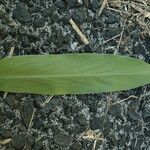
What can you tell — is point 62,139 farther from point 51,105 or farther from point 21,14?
point 21,14

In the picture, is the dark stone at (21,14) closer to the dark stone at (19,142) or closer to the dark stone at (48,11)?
the dark stone at (48,11)

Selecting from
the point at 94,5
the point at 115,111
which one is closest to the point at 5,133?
the point at 115,111

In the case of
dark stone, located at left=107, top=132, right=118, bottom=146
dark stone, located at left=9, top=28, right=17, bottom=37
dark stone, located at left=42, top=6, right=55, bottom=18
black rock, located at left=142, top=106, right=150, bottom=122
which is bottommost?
dark stone, located at left=107, top=132, right=118, bottom=146

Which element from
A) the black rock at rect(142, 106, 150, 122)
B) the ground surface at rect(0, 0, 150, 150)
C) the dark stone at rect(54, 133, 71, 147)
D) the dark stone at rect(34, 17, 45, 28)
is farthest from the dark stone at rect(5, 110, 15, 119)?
the black rock at rect(142, 106, 150, 122)

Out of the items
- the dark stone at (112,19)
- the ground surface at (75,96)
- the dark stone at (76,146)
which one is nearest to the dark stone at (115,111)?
the ground surface at (75,96)

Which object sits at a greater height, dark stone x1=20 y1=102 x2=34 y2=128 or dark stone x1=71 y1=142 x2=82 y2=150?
dark stone x1=20 y1=102 x2=34 y2=128

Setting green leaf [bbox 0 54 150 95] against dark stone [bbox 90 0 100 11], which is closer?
green leaf [bbox 0 54 150 95]

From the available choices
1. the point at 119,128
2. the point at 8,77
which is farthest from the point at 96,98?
the point at 8,77

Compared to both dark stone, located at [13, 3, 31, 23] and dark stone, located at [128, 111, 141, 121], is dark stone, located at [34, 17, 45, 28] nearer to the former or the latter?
dark stone, located at [13, 3, 31, 23]

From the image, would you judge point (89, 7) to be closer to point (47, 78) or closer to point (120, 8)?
point (120, 8)
